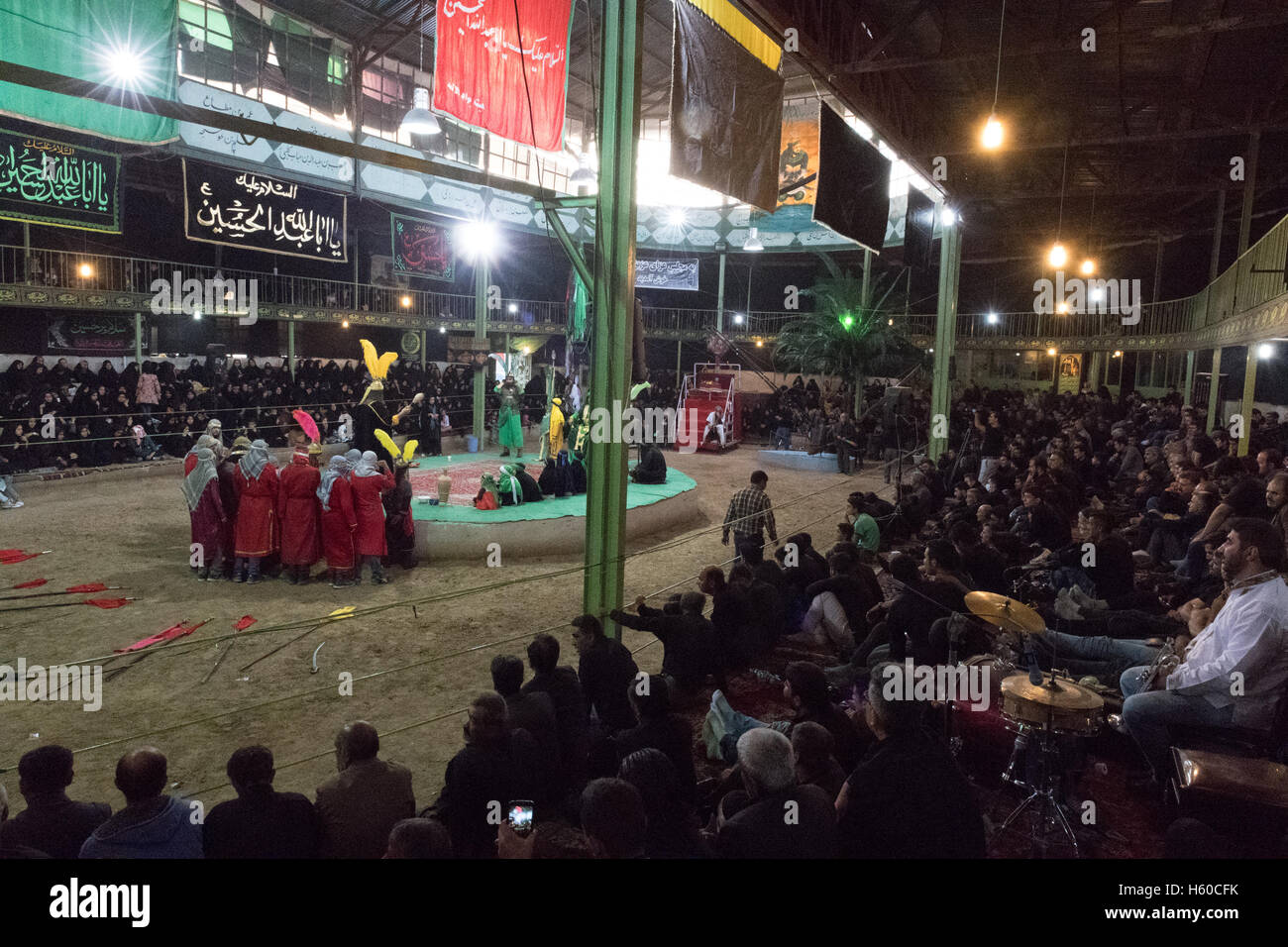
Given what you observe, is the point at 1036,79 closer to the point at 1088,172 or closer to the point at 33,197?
the point at 1088,172

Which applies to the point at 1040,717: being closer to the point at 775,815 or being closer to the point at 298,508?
the point at 775,815

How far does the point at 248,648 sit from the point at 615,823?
5160 millimetres

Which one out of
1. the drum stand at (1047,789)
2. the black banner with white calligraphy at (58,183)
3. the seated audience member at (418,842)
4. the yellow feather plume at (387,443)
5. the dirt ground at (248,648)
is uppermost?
the black banner with white calligraphy at (58,183)

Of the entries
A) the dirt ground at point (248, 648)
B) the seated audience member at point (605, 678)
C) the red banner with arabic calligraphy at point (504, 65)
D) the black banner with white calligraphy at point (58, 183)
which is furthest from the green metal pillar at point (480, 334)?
the seated audience member at point (605, 678)

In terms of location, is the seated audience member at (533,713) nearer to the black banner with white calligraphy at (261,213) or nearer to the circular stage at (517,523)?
the circular stage at (517,523)

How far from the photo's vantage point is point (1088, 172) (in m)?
16.5

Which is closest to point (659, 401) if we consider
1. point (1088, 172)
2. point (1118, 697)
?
point (1088, 172)

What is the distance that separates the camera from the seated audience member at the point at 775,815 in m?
2.79

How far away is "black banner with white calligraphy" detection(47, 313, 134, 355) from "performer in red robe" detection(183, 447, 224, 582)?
40.0 feet

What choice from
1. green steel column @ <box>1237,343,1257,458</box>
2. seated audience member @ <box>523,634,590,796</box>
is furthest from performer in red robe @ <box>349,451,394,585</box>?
green steel column @ <box>1237,343,1257,458</box>

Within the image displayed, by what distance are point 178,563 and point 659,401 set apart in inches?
720

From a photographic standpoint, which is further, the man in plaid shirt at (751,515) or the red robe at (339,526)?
the man in plaid shirt at (751,515)

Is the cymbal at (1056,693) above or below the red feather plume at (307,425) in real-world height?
below

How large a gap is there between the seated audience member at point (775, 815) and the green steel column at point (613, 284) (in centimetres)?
322
